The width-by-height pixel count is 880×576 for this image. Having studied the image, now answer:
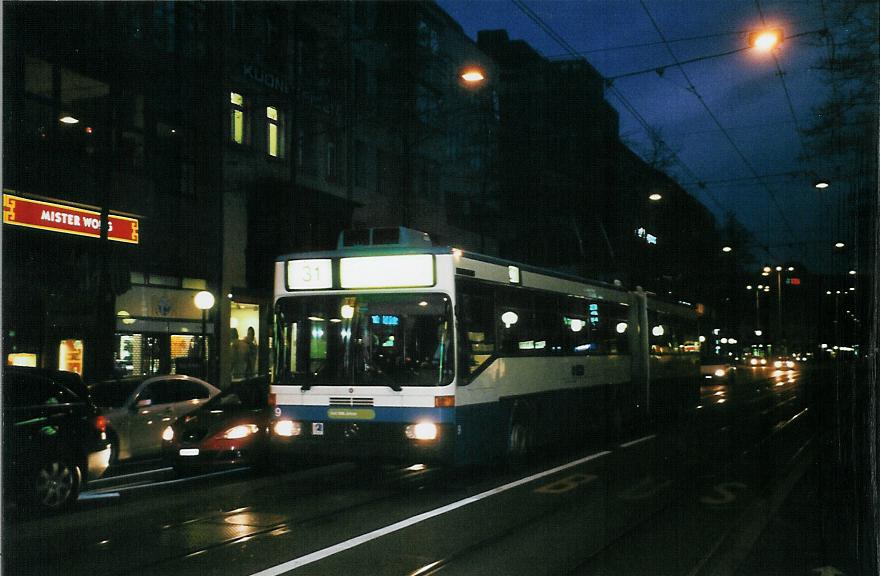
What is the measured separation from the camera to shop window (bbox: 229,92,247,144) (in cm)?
2633

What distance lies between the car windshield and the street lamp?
835 cm

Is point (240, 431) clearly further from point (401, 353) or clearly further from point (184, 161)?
point (184, 161)

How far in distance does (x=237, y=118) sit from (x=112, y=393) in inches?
553

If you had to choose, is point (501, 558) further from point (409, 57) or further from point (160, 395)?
point (409, 57)

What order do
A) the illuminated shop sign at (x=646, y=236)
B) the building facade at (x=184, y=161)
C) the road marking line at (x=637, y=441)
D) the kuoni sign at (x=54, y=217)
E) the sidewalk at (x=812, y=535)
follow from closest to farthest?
the sidewalk at (x=812, y=535)
the road marking line at (x=637, y=441)
the kuoni sign at (x=54, y=217)
the building facade at (x=184, y=161)
the illuminated shop sign at (x=646, y=236)

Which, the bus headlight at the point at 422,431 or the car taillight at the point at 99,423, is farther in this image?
the bus headlight at the point at 422,431

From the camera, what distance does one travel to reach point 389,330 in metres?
11.5

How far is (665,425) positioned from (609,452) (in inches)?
256

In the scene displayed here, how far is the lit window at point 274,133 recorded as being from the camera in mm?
28094

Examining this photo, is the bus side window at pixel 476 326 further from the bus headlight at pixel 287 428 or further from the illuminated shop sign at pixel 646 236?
the illuminated shop sign at pixel 646 236

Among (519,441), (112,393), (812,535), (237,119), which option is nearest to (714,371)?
(237,119)

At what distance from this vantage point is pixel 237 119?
2669 cm

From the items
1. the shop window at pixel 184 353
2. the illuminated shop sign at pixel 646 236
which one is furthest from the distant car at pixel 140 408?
the illuminated shop sign at pixel 646 236

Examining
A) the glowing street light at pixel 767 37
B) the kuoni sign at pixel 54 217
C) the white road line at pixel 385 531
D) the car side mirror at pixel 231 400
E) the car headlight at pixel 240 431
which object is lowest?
the white road line at pixel 385 531
